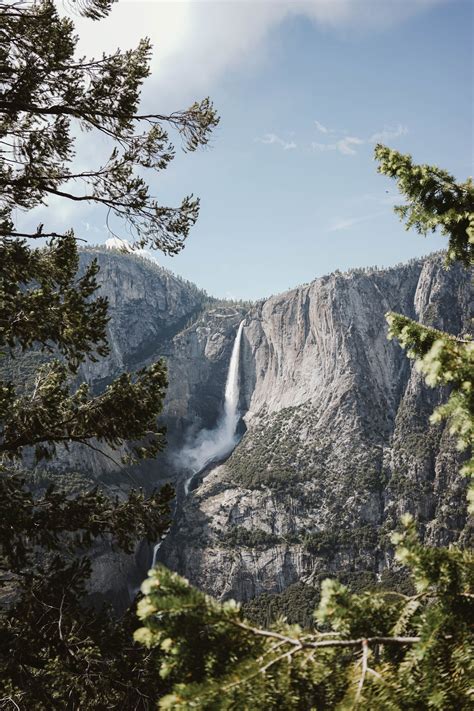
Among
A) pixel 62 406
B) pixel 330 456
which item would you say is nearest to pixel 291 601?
pixel 330 456

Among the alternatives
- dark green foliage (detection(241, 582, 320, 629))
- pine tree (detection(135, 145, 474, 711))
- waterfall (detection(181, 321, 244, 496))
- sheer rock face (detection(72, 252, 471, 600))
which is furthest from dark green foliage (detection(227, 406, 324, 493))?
pine tree (detection(135, 145, 474, 711))

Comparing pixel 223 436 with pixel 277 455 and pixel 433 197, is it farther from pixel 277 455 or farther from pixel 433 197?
pixel 433 197

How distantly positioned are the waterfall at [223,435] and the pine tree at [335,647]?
330 ft

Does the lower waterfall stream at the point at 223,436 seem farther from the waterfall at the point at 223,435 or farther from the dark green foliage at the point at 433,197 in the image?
the dark green foliage at the point at 433,197

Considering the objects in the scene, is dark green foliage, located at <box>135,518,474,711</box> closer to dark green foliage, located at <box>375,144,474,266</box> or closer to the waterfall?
dark green foliage, located at <box>375,144,474,266</box>

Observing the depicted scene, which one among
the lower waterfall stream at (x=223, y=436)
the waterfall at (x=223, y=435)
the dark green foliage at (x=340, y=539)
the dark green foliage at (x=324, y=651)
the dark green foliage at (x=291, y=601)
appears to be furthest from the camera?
the waterfall at (x=223, y=435)

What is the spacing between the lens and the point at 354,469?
299 feet

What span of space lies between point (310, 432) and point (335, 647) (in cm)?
9972

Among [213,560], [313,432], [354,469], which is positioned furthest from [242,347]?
[213,560]

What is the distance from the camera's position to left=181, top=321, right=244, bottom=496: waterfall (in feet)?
361

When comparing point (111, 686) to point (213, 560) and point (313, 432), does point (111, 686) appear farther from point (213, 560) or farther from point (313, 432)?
point (313, 432)

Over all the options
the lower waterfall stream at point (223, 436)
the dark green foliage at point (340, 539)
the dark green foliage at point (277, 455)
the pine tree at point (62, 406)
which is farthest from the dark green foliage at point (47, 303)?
the lower waterfall stream at point (223, 436)

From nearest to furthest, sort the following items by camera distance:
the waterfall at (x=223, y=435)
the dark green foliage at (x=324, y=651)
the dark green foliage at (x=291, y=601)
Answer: the dark green foliage at (x=324, y=651), the dark green foliage at (x=291, y=601), the waterfall at (x=223, y=435)

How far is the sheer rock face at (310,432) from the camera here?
3174 inches
